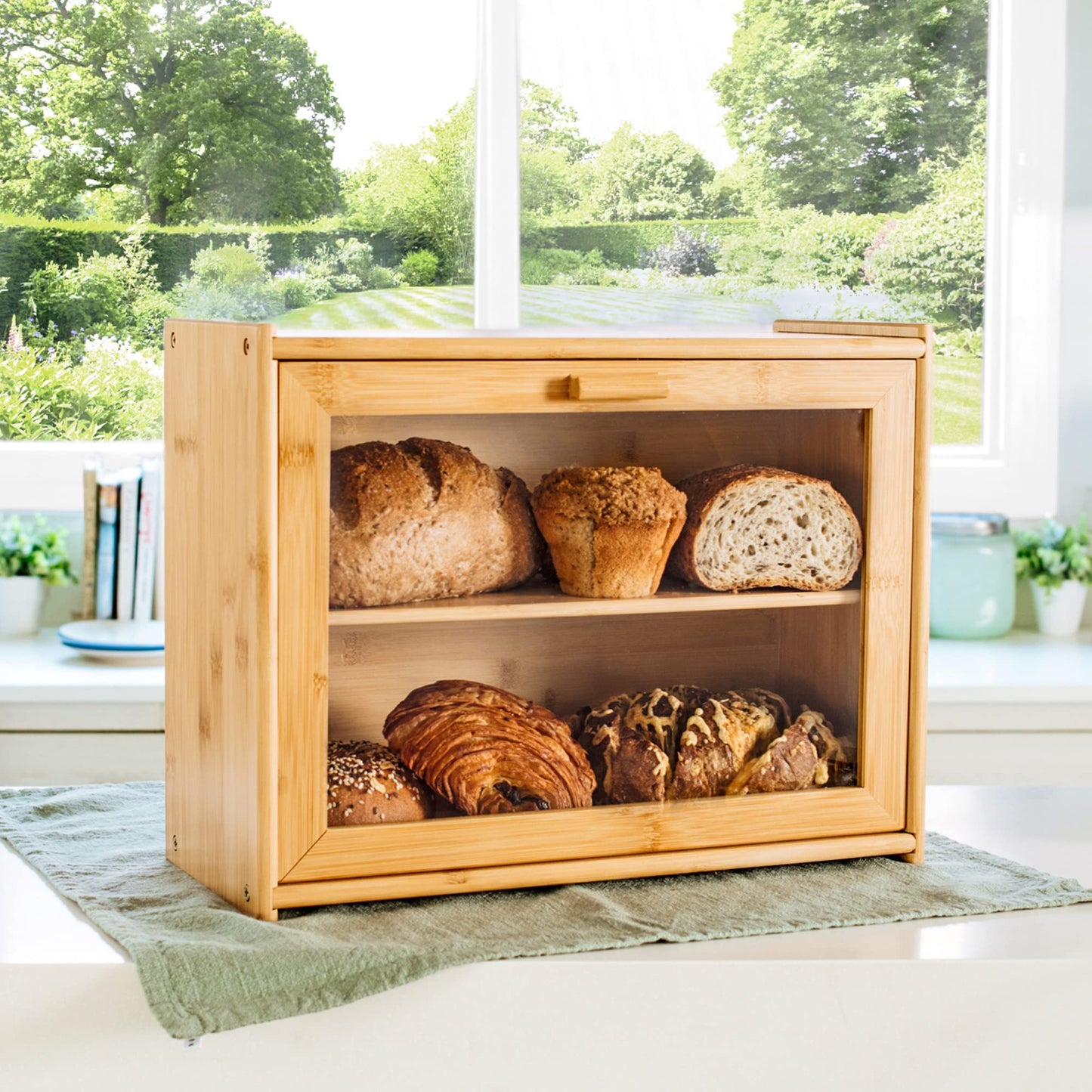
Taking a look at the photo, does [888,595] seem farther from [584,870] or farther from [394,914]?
[394,914]

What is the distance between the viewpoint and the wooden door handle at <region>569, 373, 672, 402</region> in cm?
99

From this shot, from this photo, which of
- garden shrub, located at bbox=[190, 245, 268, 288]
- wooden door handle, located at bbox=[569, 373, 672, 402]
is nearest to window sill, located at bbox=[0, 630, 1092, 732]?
garden shrub, located at bbox=[190, 245, 268, 288]

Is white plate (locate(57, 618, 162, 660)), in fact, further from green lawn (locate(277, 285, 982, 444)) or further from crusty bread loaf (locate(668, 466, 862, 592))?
crusty bread loaf (locate(668, 466, 862, 592))

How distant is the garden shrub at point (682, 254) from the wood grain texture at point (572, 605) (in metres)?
1.71

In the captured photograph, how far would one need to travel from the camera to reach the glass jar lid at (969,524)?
2.51m

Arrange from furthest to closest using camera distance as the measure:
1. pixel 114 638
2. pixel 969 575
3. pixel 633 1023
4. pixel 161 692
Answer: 1. pixel 969 575
2. pixel 114 638
3. pixel 161 692
4. pixel 633 1023

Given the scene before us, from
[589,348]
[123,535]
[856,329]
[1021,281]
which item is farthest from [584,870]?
[1021,281]

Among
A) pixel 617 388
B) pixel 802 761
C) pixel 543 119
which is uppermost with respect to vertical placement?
pixel 543 119

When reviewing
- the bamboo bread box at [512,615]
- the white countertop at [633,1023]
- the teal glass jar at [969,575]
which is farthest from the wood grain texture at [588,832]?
the teal glass jar at [969,575]

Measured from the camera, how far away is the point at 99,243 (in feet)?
8.57

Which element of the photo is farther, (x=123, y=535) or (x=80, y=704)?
(x=123, y=535)

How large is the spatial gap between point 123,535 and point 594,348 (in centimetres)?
158

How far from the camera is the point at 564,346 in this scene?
99 centimetres

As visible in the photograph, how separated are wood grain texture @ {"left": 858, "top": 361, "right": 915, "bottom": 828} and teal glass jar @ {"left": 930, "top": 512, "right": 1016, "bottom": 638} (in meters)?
1.44
